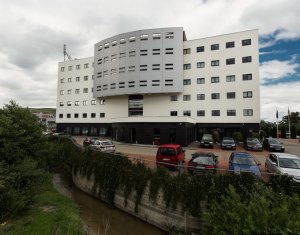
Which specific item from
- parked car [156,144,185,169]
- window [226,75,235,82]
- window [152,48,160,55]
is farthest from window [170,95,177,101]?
parked car [156,144,185,169]

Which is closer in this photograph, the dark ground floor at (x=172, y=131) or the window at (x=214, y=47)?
the dark ground floor at (x=172, y=131)

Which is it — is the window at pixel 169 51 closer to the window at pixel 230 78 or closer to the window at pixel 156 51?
the window at pixel 156 51

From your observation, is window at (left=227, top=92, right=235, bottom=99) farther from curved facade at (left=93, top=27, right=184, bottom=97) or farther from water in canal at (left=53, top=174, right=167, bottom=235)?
Result: water in canal at (left=53, top=174, right=167, bottom=235)

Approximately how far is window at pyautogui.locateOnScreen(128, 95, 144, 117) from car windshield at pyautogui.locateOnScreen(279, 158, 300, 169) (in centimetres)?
3370

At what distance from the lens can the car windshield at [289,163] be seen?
1332 cm

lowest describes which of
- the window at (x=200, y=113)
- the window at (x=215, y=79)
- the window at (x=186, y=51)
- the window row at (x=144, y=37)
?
the window at (x=200, y=113)

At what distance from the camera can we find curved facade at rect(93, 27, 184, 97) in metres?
41.5

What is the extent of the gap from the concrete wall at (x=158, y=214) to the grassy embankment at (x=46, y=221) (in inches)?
132

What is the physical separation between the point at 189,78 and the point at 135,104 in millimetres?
12688

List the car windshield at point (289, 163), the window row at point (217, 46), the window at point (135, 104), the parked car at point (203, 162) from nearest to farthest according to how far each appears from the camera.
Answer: the car windshield at point (289, 163), the parked car at point (203, 162), the window row at point (217, 46), the window at point (135, 104)

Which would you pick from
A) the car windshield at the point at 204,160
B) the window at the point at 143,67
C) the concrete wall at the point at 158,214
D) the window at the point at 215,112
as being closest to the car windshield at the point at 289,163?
the car windshield at the point at 204,160

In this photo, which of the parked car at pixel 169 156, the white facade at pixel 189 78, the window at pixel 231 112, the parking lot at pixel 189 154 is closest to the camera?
the parked car at pixel 169 156

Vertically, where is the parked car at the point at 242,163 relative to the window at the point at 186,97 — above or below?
below

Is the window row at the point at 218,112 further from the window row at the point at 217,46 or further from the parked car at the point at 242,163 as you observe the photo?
the parked car at the point at 242,163
